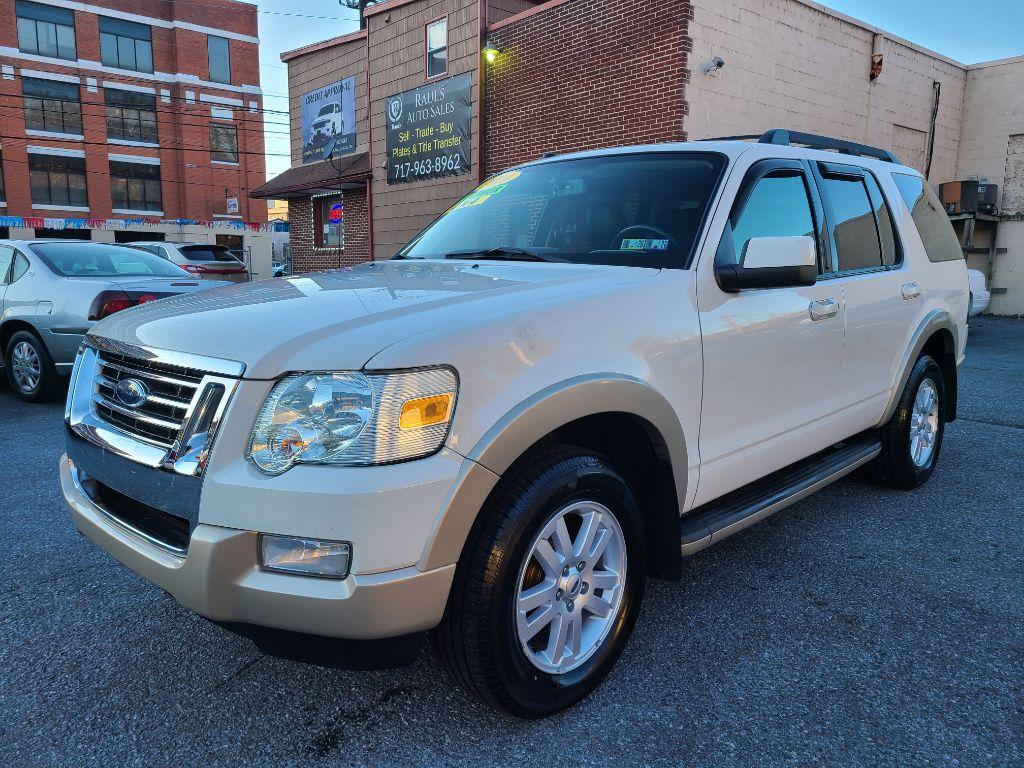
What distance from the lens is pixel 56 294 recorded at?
6.87 m

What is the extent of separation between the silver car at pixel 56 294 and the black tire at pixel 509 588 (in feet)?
17.7

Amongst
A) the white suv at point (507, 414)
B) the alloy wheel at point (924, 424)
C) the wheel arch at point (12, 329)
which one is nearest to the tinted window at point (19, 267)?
the wheel arch at point (12, 329)

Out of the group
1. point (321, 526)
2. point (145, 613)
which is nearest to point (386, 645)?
point (321, 526)

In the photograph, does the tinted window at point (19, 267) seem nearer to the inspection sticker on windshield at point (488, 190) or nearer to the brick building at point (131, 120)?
the inspection sticker on windshield at point (488, 190)

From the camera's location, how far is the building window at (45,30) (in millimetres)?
38344

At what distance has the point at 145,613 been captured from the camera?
9.82 feet

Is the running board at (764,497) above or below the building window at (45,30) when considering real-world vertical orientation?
below

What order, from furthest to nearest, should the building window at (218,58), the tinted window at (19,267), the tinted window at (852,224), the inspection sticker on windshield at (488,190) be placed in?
the building window at (218,58) < the tinted window at (19,267) < the inspection sticker on windshield at (488,190) < the tinted window at (852,224)

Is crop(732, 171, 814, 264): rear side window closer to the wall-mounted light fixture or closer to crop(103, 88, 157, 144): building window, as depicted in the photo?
the wall-mounted light fixture

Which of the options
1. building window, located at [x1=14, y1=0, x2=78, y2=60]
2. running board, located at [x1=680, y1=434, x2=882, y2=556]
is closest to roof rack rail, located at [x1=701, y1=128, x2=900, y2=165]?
running board, located at [x1=680, y1=434, x2=882, y2=556]

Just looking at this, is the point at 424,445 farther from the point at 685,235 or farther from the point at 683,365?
the point at 685,235

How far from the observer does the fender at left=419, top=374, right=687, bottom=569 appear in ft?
6.35

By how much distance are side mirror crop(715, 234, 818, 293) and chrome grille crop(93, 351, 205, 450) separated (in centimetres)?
182

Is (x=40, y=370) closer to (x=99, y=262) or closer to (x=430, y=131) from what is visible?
(x=99, y=262)
